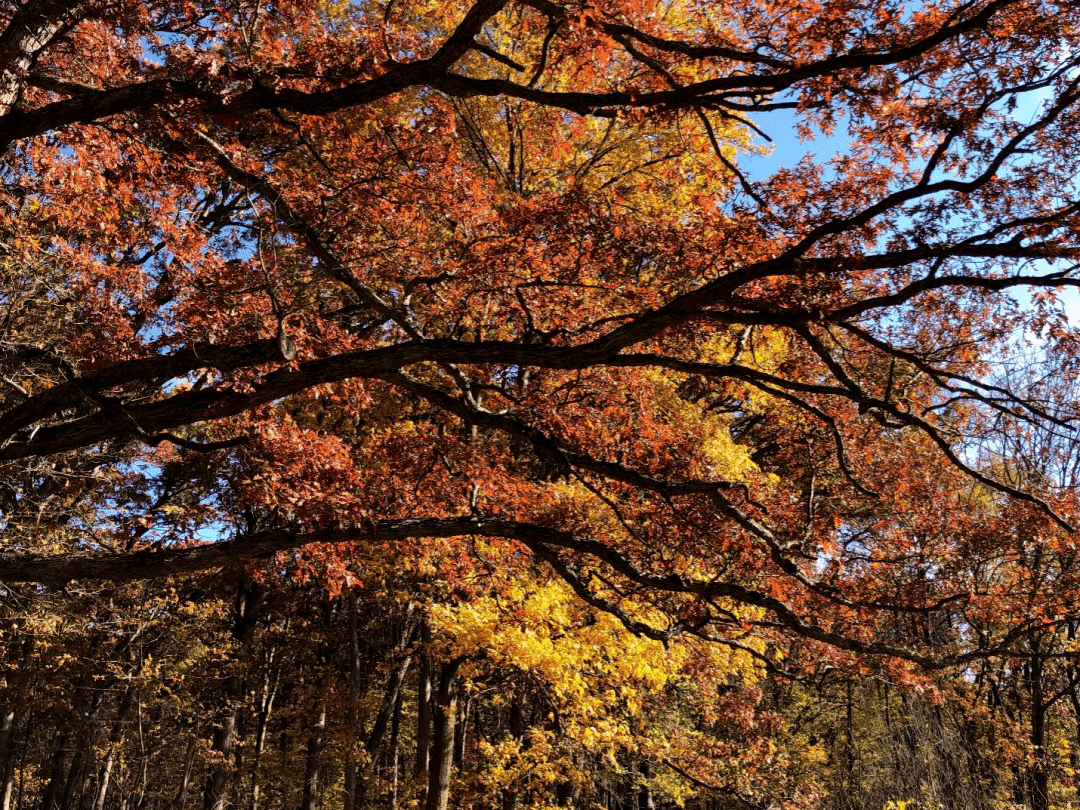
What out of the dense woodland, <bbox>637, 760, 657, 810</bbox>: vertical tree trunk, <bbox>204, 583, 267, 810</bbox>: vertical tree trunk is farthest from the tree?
<bbox>637, 760, 657, 810</bbox>: vertical tree trunk

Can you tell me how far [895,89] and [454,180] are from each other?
12.2 feet

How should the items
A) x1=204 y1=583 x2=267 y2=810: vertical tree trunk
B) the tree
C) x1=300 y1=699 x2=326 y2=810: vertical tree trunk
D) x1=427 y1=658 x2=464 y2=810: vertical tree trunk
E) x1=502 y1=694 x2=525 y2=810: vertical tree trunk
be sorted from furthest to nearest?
1. x1=204 y1=583 x2=267 y2=810: vertical tree trunk
2. x1=300 y1=699 x2=326 y2=810: vertical tree trunk
3. x1=502 y1=694 x2=525 y2=810: vertical tree trunk
4. x1=427 y1=658 x2=464 y2=810: vertical tree trunk
5. the tree

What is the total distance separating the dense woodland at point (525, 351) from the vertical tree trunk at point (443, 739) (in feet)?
0.31

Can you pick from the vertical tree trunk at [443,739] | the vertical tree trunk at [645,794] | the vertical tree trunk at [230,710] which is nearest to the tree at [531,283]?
the vertical tree trunk at [443,739]

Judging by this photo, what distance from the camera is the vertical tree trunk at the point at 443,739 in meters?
10.8

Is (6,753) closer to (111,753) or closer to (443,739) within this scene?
(111,753)

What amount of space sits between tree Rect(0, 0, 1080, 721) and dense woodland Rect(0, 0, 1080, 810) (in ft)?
0.14

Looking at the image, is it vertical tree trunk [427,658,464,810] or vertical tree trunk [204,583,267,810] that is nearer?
vertical tree trunk [427,658,464,810]

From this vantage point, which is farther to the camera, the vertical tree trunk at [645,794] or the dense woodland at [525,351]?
the vertical tree trunk at [645,794]

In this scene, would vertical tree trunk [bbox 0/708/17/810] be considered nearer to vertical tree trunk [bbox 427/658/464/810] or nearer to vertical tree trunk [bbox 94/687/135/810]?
vertical tree trunk [bbox 94/687/135/810]

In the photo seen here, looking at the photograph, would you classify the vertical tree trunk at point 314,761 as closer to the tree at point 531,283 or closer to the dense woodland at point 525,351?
the dense woodland at point 525,351

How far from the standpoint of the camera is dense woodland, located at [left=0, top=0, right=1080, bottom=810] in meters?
4.41

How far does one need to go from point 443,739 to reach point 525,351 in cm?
867

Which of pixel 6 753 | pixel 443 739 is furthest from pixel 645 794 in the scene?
pixel 6 753
